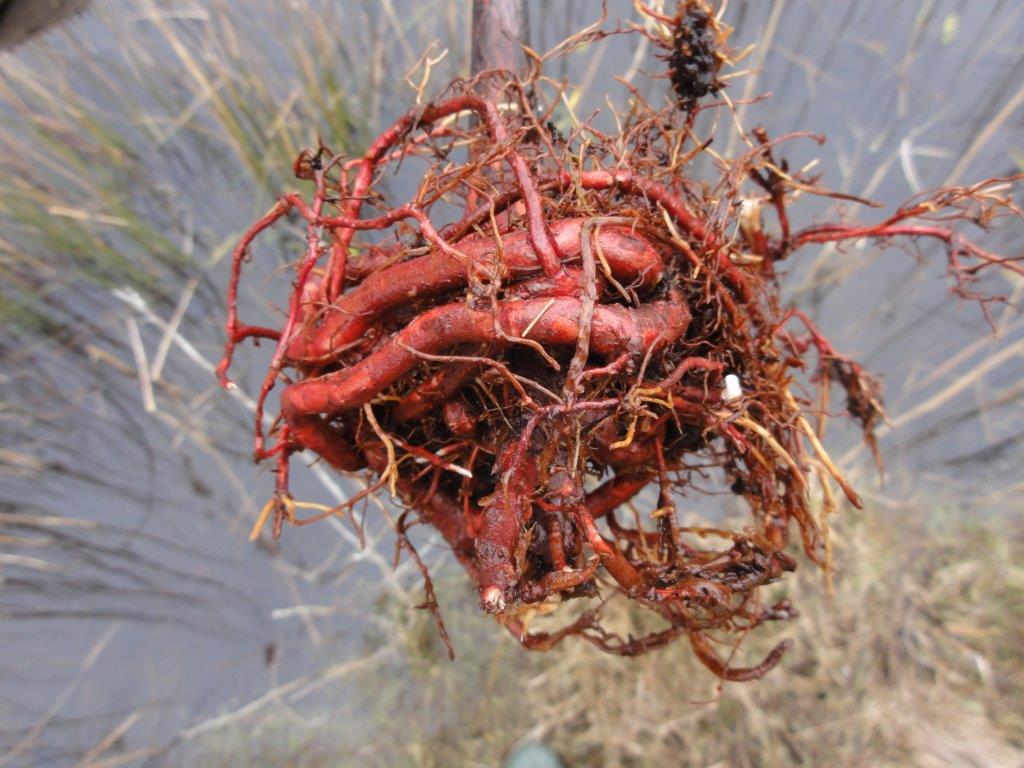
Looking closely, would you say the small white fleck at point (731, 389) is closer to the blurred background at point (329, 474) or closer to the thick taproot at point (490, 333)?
the thick taproot at point (490, 333)

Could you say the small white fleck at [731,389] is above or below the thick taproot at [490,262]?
below

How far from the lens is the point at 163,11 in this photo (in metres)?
1.35

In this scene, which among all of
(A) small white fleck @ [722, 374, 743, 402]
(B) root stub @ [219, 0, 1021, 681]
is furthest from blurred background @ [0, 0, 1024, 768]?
(A) small white fleck @ [722, 374, 743, 402]

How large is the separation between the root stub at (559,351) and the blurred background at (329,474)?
0.88 meters

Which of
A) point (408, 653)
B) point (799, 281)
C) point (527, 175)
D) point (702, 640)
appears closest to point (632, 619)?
point (408, 653)

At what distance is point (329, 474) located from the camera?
1.62 m

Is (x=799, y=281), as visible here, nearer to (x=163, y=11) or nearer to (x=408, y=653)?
(x=408, y=653)

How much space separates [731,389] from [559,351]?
17cm

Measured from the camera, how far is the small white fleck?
1.81 ft

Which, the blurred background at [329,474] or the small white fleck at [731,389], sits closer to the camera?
the small white fleck at [731,389]

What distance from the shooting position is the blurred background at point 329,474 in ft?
4.47

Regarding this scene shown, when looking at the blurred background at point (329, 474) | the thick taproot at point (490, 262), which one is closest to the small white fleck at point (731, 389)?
→ the thick taproot at point (490, 262)

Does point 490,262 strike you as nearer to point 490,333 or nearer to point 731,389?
point 490,333

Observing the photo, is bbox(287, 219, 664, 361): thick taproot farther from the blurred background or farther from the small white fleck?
the blurred background
